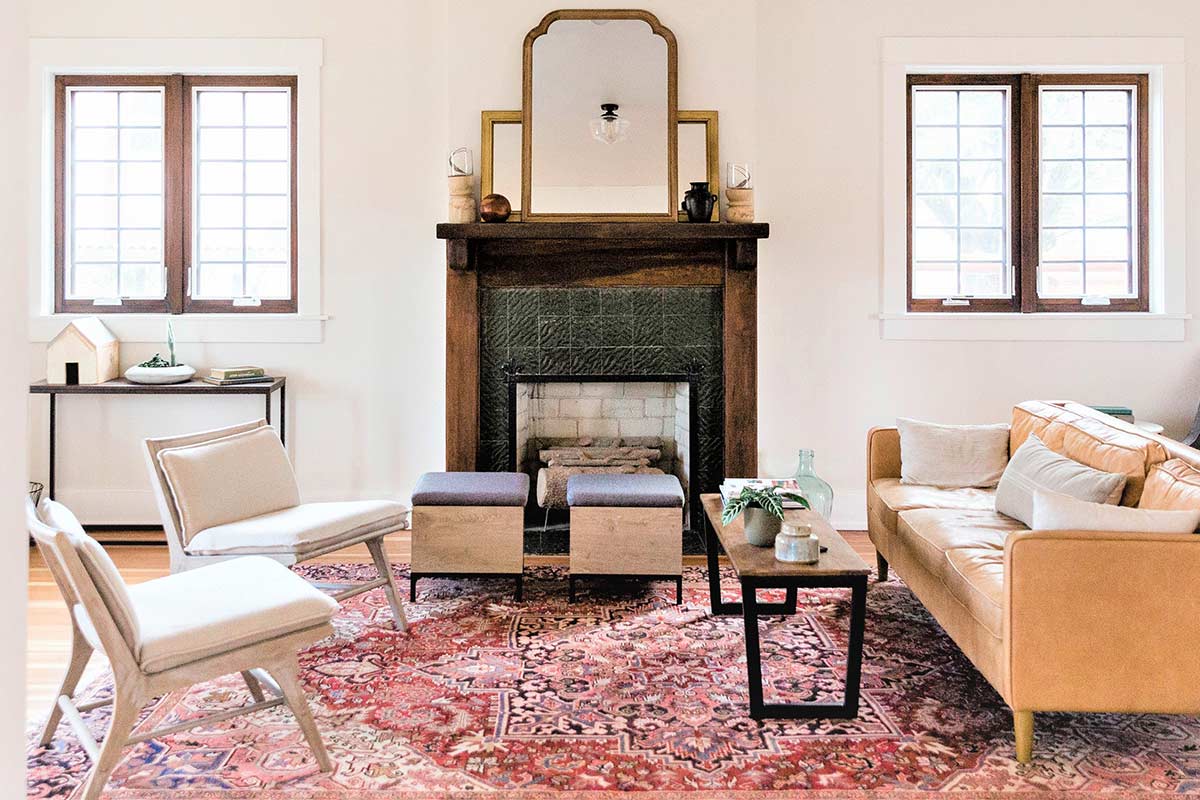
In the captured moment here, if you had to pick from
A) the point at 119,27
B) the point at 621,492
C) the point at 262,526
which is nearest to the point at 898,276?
the point at 621,492

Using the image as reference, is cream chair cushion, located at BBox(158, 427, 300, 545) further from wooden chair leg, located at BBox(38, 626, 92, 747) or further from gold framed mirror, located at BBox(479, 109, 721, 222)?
gold framed mirror, located at BBox(479, 109, 721, 222)

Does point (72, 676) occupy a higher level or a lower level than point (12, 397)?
lower

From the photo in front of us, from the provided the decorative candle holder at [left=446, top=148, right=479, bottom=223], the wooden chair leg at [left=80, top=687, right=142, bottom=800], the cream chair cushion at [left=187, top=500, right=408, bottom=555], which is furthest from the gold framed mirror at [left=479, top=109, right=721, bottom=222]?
the wooden chair leg at [left=80, top=687, right=142, bottom=800]

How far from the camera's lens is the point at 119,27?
532cm

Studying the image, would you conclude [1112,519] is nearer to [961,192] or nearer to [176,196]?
[961,192]

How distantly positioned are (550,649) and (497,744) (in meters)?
0.78

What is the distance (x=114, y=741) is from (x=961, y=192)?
489 centimetres

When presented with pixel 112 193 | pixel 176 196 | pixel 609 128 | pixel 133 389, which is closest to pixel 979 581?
pixel 609 128

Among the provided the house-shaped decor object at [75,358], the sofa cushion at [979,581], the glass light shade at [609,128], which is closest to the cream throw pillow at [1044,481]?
the sofa cushion at [979,581]

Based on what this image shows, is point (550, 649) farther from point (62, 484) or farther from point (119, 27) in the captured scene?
point (119, 27)

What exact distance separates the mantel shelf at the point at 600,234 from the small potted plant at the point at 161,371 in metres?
1.53

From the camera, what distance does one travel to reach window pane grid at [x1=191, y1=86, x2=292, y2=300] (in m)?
5.47

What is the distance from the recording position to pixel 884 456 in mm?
4508

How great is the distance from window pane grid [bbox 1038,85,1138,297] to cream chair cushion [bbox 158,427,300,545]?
417 cm
